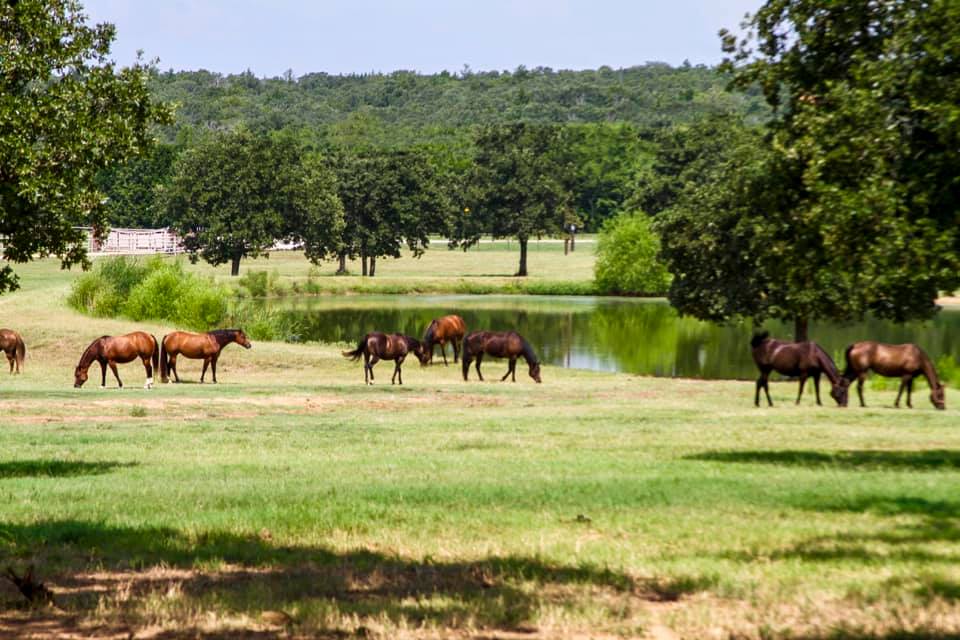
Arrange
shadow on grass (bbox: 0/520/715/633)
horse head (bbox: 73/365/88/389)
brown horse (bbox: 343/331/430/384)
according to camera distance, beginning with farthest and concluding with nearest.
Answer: brown horse (bbox: 343/331/430/384)
horse head (bbox: 73/365/88/389)
shadow on grass (bbox: 0/520/715/633)

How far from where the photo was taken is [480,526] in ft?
38.9

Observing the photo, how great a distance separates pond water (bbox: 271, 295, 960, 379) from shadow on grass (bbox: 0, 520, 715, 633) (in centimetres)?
4272

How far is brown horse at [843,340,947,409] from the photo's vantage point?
33.6m

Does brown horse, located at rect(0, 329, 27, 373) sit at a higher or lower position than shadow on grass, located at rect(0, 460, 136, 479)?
lower

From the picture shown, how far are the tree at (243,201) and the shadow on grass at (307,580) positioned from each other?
105 meters

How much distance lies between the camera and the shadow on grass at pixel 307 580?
27.8 ft

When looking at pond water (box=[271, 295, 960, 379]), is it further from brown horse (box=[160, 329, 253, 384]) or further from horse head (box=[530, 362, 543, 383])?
brown horse (box=[160, 329, 253, 384])

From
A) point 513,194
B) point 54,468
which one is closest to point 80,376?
point 54,468

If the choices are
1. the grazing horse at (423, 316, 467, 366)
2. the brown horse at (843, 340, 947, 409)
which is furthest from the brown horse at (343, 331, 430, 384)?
the brown horse at (843, 340, 947, 409)

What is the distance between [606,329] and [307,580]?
67.2m

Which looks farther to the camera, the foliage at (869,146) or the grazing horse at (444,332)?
the grazing horse at (444,332)

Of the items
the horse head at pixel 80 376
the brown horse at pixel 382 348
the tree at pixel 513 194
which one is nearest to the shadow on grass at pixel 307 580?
the horse head at pixel 80 376

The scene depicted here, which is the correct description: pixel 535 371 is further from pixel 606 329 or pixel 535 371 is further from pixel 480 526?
pixel 606 329

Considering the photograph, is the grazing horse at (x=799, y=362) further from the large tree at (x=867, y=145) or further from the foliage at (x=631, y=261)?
the foliage at (x=631, y=261)
